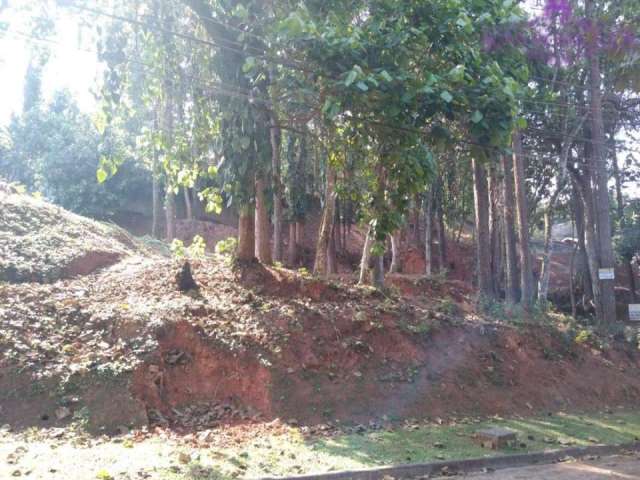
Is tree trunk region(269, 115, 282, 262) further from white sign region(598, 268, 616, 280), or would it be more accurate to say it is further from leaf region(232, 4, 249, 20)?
white sign region(598, 268, 616, 280)

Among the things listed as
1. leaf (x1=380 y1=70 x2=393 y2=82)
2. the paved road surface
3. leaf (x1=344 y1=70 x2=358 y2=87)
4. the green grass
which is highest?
leaf (x1=380 y1=70 x2=393 y2=82)

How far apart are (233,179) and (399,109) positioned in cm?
353

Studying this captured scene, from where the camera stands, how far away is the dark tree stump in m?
13.2

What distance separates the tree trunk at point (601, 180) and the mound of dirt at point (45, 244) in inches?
486

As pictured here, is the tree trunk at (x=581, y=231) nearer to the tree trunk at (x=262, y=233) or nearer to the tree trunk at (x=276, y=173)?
the tree trunk at (x=276, y=173)

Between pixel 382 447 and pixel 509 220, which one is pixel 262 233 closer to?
pixel 382 447

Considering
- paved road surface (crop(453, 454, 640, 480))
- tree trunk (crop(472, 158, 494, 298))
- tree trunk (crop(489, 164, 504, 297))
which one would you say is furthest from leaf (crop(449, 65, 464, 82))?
tree trunk (crop(489, 164, 504, 297))

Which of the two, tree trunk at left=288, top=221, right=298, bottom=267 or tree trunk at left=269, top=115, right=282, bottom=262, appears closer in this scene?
tree trunk at left=269, top=115, right=282, bottom=262

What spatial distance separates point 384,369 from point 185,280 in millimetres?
4370

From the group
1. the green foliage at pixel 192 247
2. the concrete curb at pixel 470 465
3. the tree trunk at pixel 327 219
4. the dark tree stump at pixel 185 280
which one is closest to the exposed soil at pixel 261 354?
the dark tree stump at pixel 185 280

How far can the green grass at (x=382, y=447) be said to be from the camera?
25.1 feet

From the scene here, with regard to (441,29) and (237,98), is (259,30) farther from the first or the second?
(441,29)

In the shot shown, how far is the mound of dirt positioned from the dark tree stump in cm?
282

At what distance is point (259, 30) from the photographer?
34.7 ft
